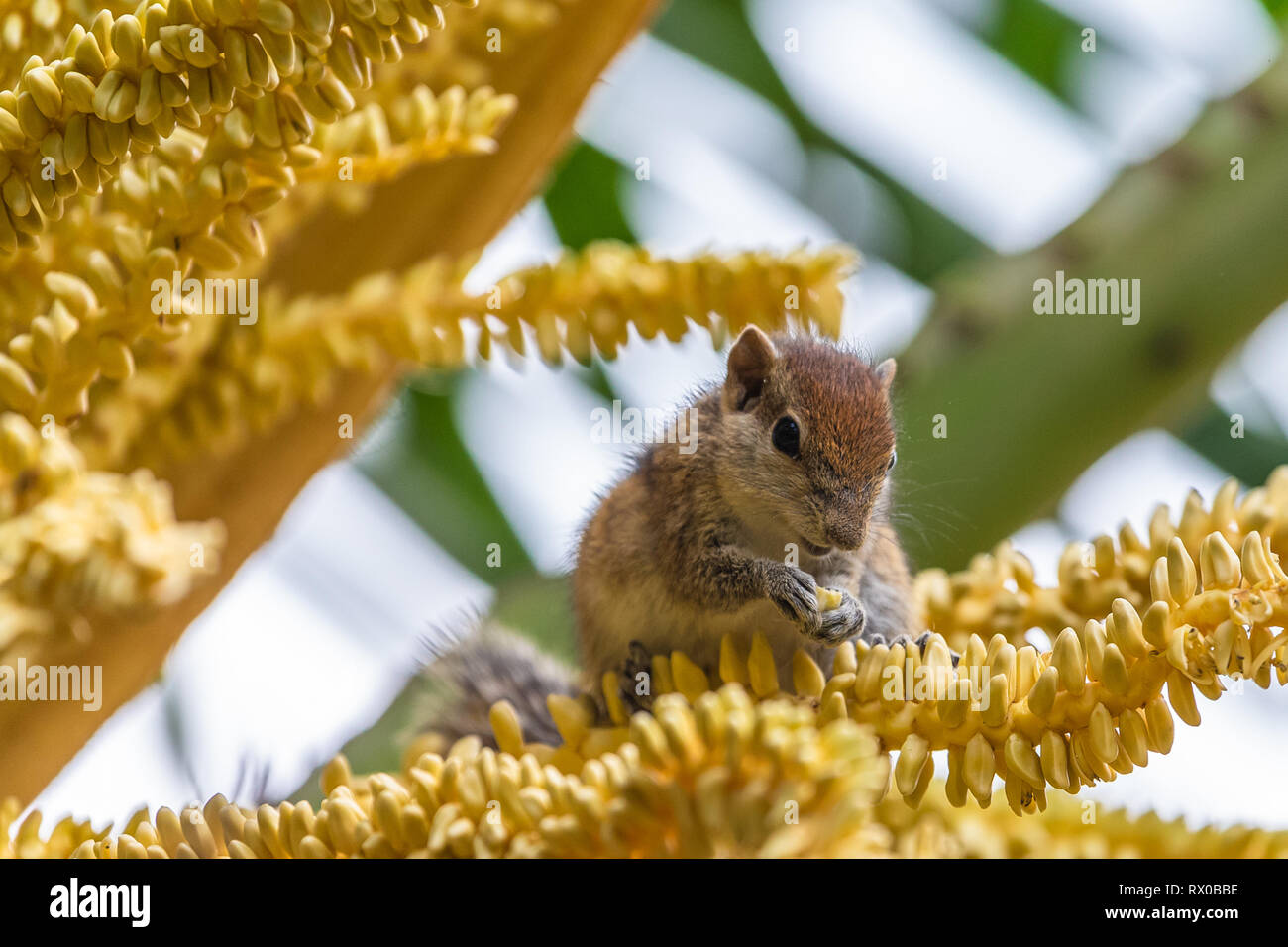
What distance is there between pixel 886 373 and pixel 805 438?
13cm

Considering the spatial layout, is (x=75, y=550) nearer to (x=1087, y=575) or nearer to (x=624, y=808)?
(x=624, y=808)

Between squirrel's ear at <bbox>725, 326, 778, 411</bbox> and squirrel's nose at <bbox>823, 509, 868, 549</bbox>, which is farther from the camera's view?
squirrel's ear at <bbox>725, 326, 778, 411</bbox>

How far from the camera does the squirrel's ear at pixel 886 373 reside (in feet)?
3.87

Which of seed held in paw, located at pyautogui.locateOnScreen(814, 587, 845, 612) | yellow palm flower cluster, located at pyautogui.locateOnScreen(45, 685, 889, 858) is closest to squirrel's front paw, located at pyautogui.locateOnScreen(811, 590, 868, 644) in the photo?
seed held in paw, located at pyautogui.locateOnScreen(814, 587, 845, 612)

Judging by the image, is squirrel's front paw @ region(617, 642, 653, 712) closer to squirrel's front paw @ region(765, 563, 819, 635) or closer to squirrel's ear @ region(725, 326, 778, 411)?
squirrel's front paw @ region(765, 563, 819, 635)

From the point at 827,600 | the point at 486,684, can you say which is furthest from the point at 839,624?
the point at 486,684

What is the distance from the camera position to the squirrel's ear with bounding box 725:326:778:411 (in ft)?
3.86

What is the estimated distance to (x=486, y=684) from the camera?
1.31 metres

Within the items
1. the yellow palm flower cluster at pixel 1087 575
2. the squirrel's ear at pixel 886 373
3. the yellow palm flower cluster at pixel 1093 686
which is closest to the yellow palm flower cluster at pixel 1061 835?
the yellow palm flower cluster at pixel 1093 686

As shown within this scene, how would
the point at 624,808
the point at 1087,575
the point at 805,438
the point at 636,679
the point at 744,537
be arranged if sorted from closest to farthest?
the point at 624,808 < the point at 1087,575 < the point at 636,679 < the point at 805,438 < the point at 744,537

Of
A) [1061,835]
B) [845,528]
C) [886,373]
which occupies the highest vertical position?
[886,373]

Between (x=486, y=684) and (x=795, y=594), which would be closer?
(x=795, y=594)

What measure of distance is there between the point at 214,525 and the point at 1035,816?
0.55 meters
